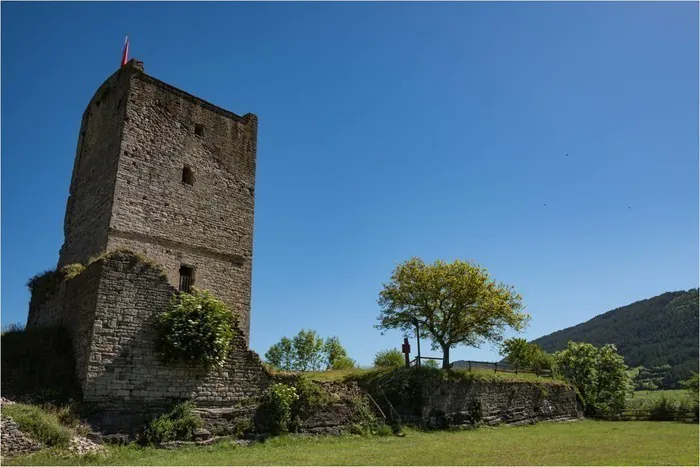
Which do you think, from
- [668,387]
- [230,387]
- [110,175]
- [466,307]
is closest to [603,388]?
[466,307]

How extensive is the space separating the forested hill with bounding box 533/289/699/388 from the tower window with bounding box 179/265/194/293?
99547mm

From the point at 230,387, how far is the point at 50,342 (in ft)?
17.5

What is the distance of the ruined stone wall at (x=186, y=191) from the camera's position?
709 inches

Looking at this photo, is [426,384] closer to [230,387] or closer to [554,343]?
[230,387]

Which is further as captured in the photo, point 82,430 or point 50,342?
point 50,342

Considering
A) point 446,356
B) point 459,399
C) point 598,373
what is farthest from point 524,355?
point 459,399

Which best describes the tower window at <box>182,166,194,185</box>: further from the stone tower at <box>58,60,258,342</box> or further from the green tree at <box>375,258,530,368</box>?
the green tree at <box>375,258,530,368</box>

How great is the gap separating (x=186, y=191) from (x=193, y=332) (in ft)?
23.4

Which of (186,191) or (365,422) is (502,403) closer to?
(365,422)

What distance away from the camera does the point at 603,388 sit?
43938 millimetres

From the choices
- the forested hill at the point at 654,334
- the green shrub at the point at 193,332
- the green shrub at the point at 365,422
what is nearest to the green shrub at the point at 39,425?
the green shrub at the point at 193,332

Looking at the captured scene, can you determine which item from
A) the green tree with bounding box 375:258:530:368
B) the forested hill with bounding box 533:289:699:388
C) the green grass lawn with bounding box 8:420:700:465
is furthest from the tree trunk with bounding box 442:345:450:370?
the forested hill with bounding box 533:289:699:388

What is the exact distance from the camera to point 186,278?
18703 mm

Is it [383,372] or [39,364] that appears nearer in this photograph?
[39,364]
